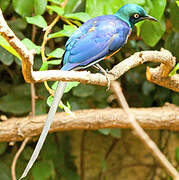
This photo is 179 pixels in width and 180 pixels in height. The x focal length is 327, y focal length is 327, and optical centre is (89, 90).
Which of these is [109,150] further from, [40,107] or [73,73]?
[73,73]

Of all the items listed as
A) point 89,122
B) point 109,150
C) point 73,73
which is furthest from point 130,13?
point 109,150

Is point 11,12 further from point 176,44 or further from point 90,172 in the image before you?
point 90,172

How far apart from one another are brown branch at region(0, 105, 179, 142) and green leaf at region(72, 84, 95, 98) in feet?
0.48

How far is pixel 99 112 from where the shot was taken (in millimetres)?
1586

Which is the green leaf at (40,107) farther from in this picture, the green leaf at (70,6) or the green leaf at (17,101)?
the green leaf at (70,6)

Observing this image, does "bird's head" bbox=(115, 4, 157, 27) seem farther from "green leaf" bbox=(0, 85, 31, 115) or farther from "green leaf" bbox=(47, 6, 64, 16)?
"green leaf" bbox=(0, 85, 31, 115)

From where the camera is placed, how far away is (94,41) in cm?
103

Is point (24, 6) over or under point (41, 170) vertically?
over

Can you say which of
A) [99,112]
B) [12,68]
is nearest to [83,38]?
[99,112]

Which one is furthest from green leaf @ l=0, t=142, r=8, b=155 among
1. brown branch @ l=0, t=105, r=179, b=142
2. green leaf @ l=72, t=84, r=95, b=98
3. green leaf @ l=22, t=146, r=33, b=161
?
green leaf @ l=72, t=84, r=95, b=98

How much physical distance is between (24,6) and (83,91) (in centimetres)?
53

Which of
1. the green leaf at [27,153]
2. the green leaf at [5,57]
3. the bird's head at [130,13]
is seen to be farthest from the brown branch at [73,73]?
the green leaf at [27,153]

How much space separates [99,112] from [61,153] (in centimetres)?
64

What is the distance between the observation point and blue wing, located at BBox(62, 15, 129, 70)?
99 centimetres
